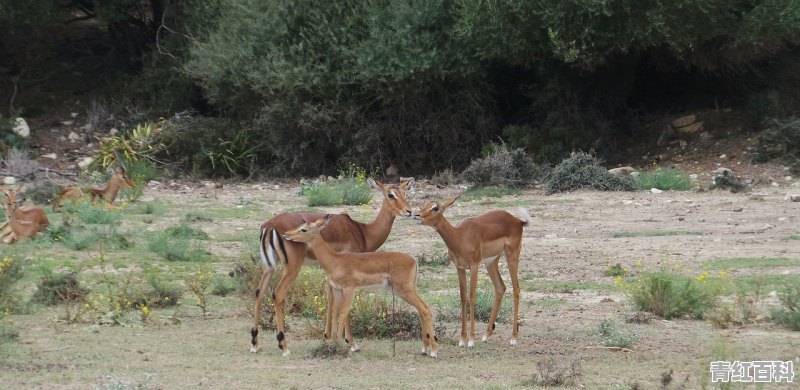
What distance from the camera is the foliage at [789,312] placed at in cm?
999

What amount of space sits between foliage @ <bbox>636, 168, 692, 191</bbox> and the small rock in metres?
14.8

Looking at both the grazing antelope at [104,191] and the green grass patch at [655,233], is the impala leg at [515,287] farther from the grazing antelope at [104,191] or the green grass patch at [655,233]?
the grazing antelope at [104,191]

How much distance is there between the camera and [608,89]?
81.5 ft

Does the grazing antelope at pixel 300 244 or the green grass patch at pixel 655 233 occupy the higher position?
the grazing antelope at pixel 300 244

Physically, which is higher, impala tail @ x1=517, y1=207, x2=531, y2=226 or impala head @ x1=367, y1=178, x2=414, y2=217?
impala head @ x1=367, y1=178, x2=414, y2=217

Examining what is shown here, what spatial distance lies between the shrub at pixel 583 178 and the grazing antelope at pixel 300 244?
9.77 m

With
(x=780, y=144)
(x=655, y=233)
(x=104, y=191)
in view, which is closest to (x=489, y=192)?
(x=655, y=233)

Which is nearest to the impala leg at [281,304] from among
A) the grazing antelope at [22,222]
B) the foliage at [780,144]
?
the grazing antelope at [22,222]

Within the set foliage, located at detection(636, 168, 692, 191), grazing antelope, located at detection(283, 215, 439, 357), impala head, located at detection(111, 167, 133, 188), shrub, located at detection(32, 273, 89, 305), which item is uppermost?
grazing antelope, located at detection(283, 215, 439, 357)

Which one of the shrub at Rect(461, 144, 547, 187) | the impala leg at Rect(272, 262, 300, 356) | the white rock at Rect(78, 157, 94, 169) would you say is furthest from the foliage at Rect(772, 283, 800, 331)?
the white rock at Rect(78, 157, 94, 169)

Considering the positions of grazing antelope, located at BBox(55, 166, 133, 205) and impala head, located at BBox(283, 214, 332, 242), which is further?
grazing antelope, located at BBox(55, 166, 133, 205)

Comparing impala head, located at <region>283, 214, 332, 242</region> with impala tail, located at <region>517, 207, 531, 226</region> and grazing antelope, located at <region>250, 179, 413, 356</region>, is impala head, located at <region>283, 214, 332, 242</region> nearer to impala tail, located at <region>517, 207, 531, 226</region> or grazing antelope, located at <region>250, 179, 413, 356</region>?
grazing antelope, located at <region>250, 179, 413, 356</region>

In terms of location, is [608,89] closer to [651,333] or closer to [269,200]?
[269,200]

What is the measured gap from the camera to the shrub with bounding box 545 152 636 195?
64.0 feet
